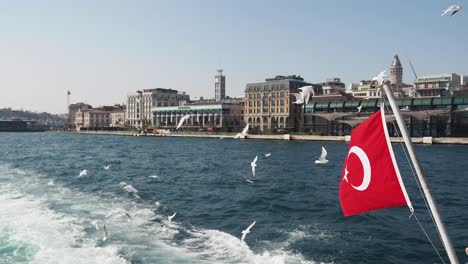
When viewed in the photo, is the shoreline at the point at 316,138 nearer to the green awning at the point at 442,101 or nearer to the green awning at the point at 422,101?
the green awning at the point at 442,101

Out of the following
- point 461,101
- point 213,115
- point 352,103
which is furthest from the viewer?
point 213,115

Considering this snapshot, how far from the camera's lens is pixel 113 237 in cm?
1827

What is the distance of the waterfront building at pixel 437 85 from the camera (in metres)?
142

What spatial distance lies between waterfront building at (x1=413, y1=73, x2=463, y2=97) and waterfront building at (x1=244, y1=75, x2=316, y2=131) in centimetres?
3556

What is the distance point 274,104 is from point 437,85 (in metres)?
57.2

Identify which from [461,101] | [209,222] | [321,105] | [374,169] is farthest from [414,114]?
[374,169]

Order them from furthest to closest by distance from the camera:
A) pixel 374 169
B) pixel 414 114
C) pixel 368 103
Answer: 1. pixel 368 103
2. pixel 414 114
3. pixel 374 169

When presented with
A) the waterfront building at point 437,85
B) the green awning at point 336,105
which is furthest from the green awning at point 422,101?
the waterfront building at point 437,85

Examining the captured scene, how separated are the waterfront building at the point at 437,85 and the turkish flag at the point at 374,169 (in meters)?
143

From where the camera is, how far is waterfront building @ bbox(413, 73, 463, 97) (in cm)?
14150

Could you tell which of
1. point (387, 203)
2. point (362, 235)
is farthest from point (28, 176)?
point (387, 203)

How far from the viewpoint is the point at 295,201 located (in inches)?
1071

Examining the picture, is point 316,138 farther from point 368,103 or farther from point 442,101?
point 442,101

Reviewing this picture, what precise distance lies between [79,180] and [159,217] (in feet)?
57.8
